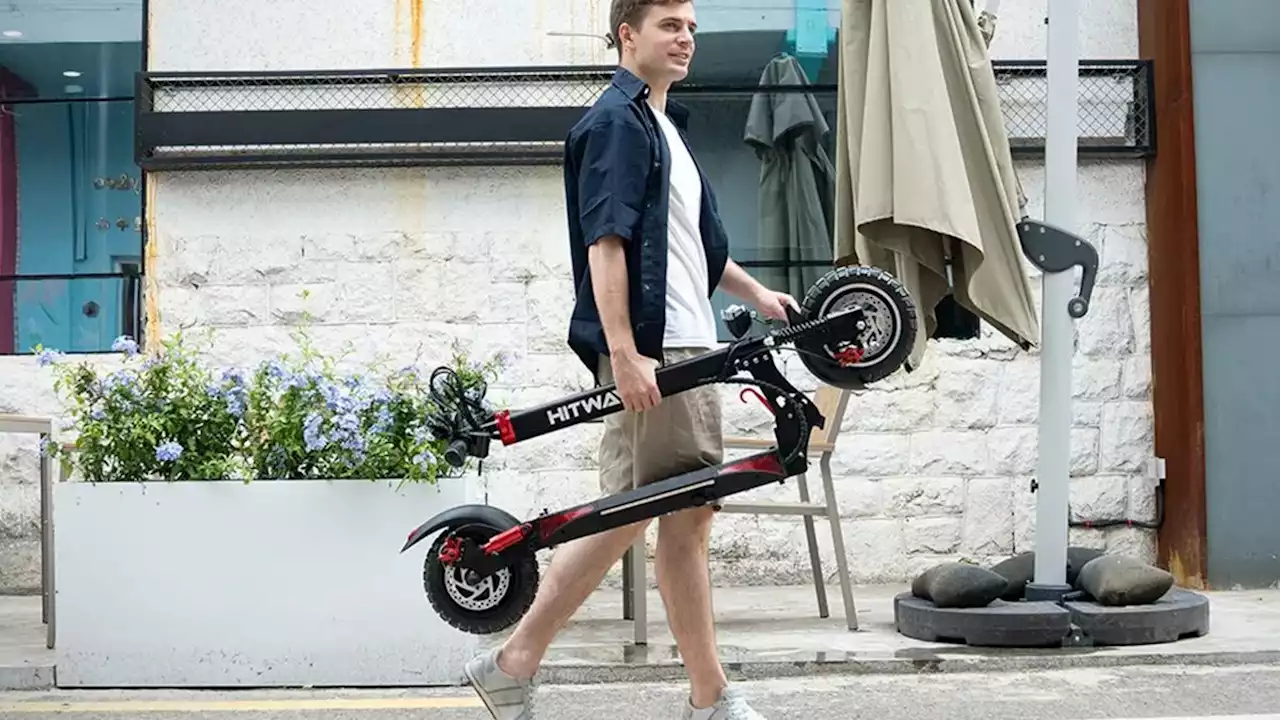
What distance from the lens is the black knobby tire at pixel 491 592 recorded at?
3.79 m

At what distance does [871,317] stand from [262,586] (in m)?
2.03

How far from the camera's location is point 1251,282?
6770mm

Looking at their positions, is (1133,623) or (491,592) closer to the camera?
(491,592)

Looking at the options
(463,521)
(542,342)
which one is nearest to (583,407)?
(463,521)

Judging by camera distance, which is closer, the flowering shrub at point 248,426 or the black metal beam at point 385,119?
the flowering shrub at point 248,426

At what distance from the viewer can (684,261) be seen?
3744 millimetres

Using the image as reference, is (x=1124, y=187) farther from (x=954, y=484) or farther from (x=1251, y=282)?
(x=954, y=484)

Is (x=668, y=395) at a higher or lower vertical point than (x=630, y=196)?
lower

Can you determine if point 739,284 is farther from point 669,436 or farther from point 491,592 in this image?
point 491,592

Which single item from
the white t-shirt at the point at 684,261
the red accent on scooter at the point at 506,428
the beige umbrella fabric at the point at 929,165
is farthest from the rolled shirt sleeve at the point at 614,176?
the beige umbrella fabric at the point at 929,165

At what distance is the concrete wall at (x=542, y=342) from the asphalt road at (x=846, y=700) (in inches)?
83.6

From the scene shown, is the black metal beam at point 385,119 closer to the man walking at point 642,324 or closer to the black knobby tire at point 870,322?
the man walking at point 642,324

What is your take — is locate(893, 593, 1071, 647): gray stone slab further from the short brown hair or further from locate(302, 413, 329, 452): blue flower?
the short brown hair

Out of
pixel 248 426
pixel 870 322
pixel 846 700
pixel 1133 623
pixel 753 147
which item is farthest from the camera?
pixel 753 147
